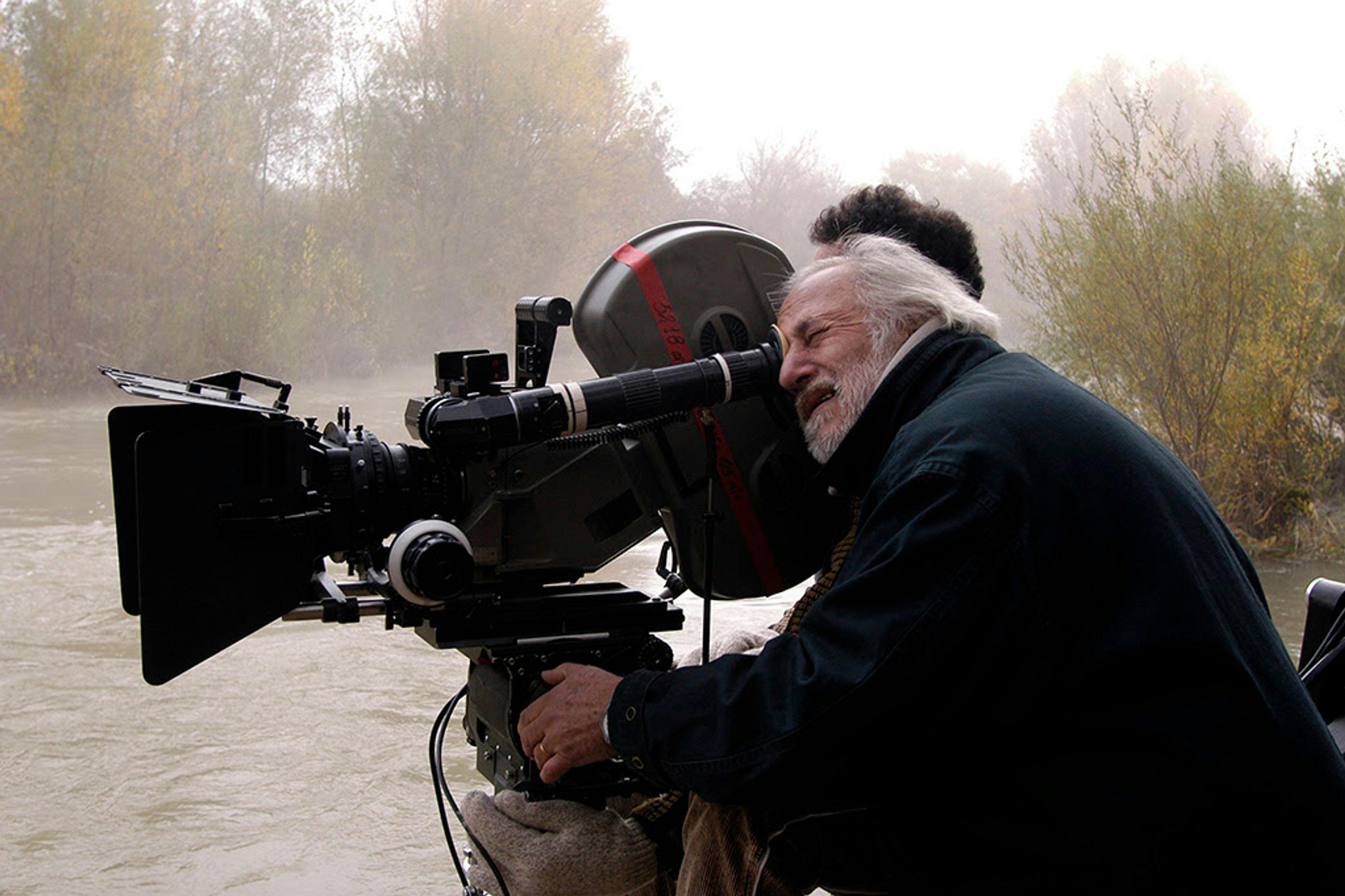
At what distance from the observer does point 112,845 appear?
2.59m

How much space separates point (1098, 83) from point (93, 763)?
11.8 m

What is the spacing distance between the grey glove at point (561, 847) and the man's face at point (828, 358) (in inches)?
21.9

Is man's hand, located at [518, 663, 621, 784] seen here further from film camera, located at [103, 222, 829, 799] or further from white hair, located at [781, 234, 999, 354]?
white hair, located at [781, 234, 999, 354]

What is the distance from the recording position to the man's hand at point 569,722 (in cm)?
136

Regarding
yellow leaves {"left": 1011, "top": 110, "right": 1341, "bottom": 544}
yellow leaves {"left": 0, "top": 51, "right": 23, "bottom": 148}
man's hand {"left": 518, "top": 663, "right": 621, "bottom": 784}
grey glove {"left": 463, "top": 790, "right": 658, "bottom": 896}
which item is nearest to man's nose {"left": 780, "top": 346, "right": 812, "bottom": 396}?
man's hand {"left": 518, "top": 663, "right": 621, "bottom": 784}

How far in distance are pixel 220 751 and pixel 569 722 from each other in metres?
2.17

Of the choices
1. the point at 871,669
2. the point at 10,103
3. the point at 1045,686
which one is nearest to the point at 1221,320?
the point at 1045,686

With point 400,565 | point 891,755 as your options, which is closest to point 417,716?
point 400,565

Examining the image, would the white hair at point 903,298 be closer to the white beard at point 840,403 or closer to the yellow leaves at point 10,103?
the white beard at point 840,403

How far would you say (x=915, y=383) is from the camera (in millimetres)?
1371

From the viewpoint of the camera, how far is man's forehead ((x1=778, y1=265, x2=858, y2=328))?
4.82 feet

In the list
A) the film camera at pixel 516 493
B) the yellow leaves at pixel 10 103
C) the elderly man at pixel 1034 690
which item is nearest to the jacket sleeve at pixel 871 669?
the elderly man at pixel 1034 690

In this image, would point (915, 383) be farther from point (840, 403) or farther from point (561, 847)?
point (561, 847)

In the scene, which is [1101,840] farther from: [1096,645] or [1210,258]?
[1210,258]
